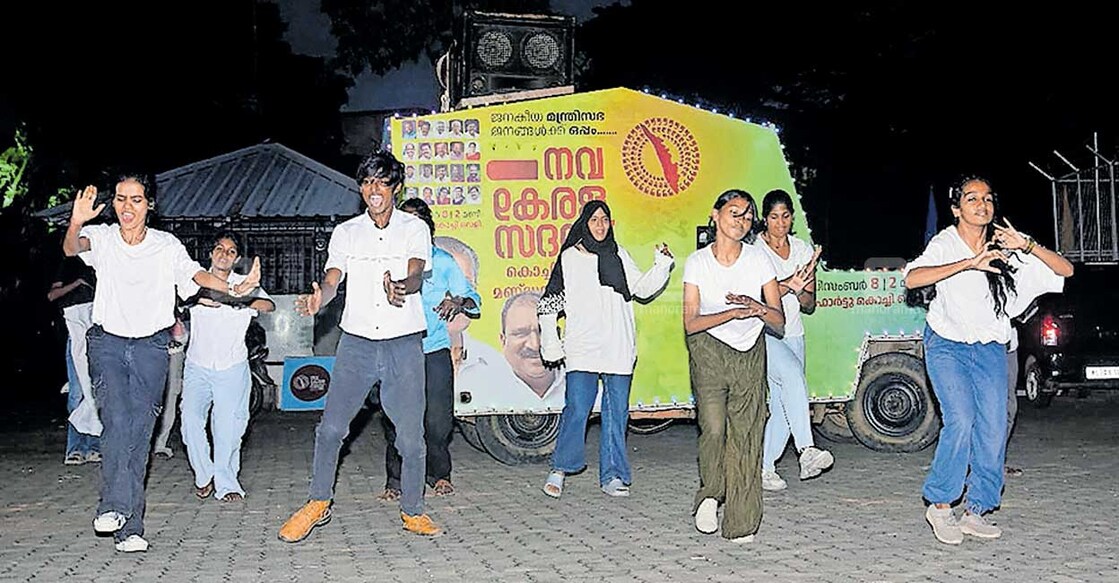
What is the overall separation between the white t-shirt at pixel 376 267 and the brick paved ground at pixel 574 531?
3.88ft

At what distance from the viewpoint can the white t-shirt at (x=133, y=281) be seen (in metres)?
7.78

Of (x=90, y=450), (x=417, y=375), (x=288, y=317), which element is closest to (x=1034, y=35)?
(x=288, y=317)

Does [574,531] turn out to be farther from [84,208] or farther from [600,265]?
[84,208]

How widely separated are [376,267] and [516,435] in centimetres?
373

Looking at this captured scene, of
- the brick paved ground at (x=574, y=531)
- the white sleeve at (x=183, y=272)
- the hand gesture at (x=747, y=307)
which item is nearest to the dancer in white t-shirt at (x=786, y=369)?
the brick paved ground at (x=574, y=531)

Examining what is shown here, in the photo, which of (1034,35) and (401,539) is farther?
(1034,35)

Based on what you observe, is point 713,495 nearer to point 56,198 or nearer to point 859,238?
point 56,198

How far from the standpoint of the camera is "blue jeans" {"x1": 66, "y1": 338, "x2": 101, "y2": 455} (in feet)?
40.7

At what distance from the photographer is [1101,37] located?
26234 mm

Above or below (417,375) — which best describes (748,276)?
above

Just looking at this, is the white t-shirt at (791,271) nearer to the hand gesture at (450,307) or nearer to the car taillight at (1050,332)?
the hand gesture at (450,307)

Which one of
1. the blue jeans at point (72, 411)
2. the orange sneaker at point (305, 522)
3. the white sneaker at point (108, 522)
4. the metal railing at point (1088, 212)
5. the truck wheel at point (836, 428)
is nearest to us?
the white sneaker at point (108, 522)

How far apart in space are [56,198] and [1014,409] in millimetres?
19208

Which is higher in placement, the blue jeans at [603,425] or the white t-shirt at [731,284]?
the white t-shirt at [731,284]
